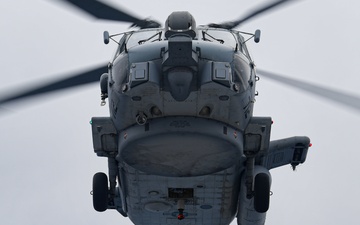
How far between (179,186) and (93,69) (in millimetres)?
3619

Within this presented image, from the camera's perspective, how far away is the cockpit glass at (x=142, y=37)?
18125mm

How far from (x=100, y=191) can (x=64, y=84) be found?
11.4 feet

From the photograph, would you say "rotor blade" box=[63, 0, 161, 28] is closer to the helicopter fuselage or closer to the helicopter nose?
the helicopter fuselage

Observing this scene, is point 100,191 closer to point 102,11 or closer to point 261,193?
point 261,193

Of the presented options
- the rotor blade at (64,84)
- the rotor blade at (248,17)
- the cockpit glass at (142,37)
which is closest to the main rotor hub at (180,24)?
the cockpit glass at (142,37)

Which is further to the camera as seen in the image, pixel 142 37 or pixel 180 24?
pixel 142 37

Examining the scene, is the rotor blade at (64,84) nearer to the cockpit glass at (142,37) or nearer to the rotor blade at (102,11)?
the cockpit glass at (142,37)

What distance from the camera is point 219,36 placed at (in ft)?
60.6

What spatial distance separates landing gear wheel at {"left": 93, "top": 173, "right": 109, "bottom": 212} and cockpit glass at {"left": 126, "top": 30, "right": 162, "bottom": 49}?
12.4 ft

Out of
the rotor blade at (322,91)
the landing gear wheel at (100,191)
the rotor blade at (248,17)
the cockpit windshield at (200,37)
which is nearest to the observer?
the rotor blade at (322,91)

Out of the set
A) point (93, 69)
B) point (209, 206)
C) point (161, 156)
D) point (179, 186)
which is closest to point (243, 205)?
point (209, 206)

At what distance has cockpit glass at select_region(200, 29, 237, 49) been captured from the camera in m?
18.1

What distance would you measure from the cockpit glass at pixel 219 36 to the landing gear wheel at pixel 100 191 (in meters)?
4.67

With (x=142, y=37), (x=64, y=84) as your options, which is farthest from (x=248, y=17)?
(x=64, y=84)
